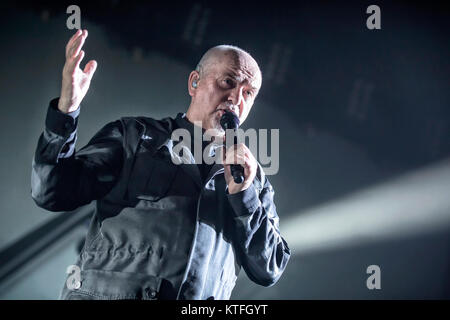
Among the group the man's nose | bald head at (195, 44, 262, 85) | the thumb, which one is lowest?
the thumb

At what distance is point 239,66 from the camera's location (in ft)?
4.94

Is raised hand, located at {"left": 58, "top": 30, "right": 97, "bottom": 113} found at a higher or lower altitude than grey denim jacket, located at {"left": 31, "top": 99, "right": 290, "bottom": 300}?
higher

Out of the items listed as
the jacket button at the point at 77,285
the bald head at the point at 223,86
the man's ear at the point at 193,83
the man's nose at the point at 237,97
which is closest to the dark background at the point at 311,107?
the man's ear at the point at 193,83

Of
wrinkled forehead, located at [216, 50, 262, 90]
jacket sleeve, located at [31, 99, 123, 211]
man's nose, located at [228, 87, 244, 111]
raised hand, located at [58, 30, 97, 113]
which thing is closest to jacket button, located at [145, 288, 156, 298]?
jacket sleeve, located at [31, 99, 123, 211]

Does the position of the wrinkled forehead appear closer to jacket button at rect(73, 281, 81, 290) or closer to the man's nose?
the man's nose

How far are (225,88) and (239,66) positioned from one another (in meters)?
0.12

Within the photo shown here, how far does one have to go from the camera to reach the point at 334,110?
2.88 meters

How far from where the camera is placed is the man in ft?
3.34

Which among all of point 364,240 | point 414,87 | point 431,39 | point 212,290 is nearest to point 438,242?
point 364,240

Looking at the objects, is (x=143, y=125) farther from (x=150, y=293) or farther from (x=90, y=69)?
Answer: (x=150, y=293)

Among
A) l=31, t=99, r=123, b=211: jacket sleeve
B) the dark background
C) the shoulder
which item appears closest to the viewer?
l=31, t=99, r=123, b=211: jacket sleeve

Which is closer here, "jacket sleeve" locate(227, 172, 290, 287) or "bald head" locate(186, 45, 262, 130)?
"jacket sleeve" locate(227, 172, 290, 287)
